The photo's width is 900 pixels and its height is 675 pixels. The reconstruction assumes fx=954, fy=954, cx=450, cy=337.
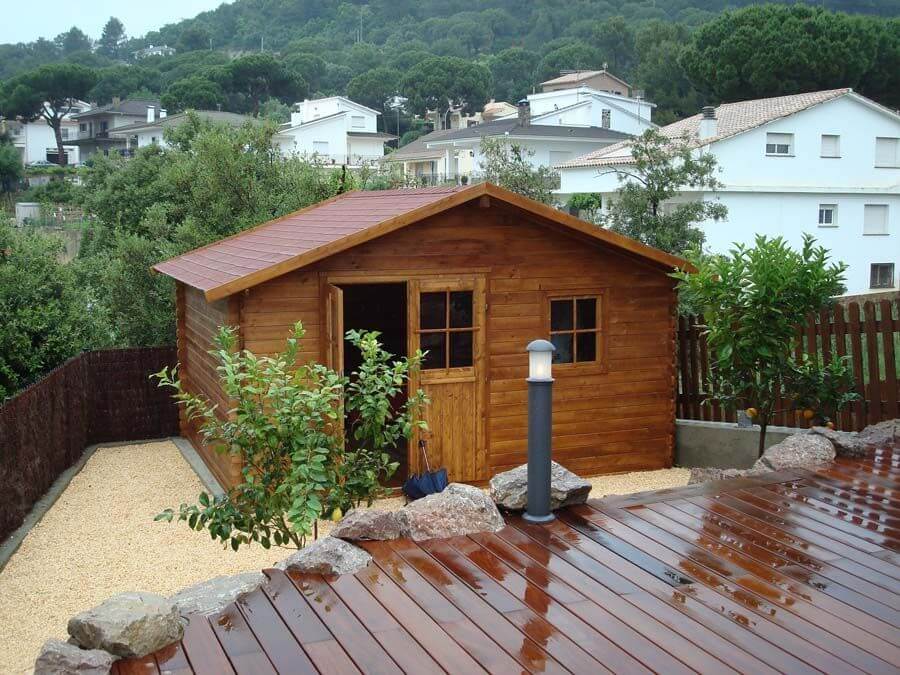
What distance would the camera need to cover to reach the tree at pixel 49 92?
70.8m

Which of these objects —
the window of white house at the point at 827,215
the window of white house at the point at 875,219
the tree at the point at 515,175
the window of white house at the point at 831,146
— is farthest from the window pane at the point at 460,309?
the window of white house at the point at 875,219

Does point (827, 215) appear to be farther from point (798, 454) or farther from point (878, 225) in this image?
point (798, 454)

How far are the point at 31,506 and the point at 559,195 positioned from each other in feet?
92.0

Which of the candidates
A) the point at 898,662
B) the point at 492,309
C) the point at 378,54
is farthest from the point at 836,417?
the point at 378,54

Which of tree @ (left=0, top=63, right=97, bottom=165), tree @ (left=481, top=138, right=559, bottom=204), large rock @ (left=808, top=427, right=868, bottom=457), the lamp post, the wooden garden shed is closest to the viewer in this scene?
the lamp post

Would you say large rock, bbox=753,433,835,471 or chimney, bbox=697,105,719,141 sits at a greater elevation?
chimney, bbox=697,105,719,141

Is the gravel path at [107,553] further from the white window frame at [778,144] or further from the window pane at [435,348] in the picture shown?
the white window frame at [778,144]

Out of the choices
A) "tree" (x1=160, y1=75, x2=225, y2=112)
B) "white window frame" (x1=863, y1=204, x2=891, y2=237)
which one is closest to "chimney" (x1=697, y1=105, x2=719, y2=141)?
"white window frame" (x1=863, y1=204, x2=891, y2=237)

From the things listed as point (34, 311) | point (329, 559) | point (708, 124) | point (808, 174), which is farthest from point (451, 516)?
point (808, 174)

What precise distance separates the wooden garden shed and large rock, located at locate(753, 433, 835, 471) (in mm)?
3326

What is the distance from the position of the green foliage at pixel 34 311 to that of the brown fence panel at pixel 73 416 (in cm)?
43

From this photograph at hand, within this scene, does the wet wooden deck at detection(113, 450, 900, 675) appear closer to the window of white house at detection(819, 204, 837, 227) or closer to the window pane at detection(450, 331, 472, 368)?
the window pane at detection(450, 331, 472, 368)

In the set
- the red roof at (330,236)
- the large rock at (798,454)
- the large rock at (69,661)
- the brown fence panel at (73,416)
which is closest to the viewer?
the large rock at (69,661)

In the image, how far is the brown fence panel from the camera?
8.61 metres
